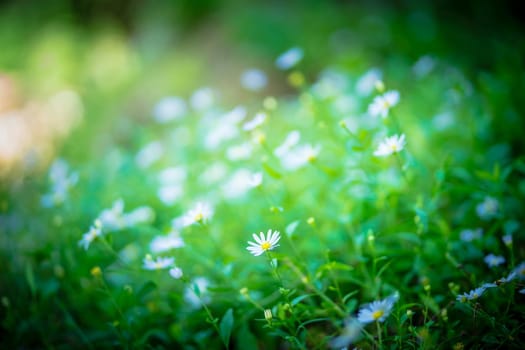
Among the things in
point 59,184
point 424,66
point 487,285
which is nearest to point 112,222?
point 59,184

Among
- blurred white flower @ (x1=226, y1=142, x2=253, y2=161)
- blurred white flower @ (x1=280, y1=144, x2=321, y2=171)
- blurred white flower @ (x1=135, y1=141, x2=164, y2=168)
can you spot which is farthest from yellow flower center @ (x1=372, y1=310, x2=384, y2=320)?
blurred white flower @ (x1=135, y1=141, x2=164, y2=168)

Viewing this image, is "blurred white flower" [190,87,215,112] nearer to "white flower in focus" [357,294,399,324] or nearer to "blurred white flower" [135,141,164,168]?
"blurred white flower" [135,141,164,168]

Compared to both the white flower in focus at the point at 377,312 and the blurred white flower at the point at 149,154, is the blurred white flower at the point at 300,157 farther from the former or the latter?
the blurred white flower at the point at 149,154

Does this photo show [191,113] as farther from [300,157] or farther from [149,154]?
[300,157]

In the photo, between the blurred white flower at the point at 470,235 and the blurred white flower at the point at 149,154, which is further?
the blurred white flower at the point at 149,154

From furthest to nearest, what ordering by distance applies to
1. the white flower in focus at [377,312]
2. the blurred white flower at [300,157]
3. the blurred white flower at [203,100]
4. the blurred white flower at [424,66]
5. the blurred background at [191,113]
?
the blurred white flower at [424,66] → the blurred white flower at [203,100] → the blurred background at [191,113] → the blurred white flower at [300,157] → the white flower in focus at [377,312]

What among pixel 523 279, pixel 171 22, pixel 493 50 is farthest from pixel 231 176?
pixel 171 22

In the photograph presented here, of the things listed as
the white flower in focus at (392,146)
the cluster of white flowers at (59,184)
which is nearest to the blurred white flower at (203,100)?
the cluster of white flowers at (59,184)
